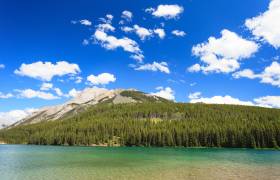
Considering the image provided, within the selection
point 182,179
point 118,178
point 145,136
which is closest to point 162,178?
point 182,179

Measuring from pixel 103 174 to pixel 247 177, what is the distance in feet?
72.2

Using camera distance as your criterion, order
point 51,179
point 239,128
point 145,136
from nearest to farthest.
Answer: point 51,179
point 239,128
point 145,136

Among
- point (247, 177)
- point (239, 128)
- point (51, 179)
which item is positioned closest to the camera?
point (51, 179)

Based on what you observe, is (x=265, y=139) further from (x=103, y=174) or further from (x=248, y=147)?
(x=103, y=174)

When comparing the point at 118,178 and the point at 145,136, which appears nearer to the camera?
the point at 118,178

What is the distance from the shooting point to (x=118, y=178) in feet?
150

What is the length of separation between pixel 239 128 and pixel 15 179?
15771 centimetres

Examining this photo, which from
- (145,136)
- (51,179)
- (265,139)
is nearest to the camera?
(51,179)

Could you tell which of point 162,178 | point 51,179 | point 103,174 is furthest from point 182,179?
point 51,179

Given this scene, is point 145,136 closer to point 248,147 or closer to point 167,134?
point 167,134

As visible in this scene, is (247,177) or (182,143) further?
(182,143)

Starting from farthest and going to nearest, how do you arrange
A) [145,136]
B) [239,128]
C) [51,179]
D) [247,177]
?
1. [145,136]
2. [239,128]
3. [247,177]
4. [51,179]

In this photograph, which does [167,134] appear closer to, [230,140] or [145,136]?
[145,136]

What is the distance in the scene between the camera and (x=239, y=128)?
18350 centimetres
